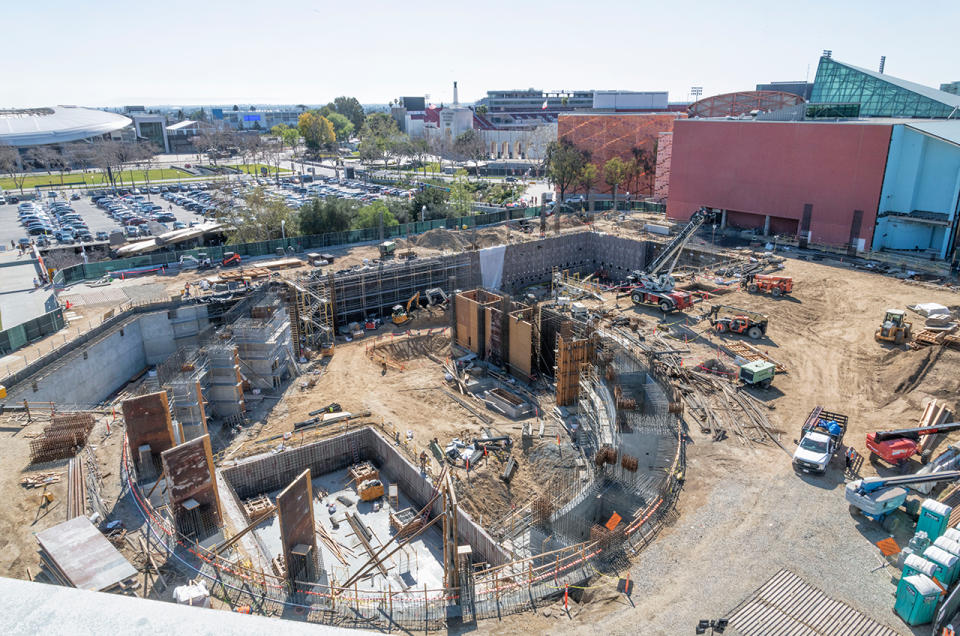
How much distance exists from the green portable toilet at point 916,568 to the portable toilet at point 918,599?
0.32ft

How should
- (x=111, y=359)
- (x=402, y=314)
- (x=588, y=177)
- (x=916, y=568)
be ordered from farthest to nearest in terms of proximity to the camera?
(x=588, y=177), (x=402, y=314), (x=111, y=359), (x=916, y=568)

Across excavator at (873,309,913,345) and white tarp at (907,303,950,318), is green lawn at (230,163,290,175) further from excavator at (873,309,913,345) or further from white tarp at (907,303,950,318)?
white tarp at (907,303,950,318)

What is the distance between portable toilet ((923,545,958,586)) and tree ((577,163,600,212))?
158ft

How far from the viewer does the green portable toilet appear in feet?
40.8

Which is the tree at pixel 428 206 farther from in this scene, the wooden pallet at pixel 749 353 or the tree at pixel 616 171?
the wooden pallet at pixel 749 353

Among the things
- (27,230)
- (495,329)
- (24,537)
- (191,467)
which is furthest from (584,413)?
(27,230)

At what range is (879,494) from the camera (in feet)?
51.3

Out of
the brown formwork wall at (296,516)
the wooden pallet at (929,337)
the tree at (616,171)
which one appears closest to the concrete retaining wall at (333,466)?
the brown formwork wall at (296,516)

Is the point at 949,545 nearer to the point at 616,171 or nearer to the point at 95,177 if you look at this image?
the point at 616,171

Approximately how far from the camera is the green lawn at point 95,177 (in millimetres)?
79000

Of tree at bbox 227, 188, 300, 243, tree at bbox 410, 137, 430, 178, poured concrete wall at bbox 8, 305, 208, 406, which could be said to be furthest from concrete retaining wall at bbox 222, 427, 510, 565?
tree at bbox 410, 137, 430, 178

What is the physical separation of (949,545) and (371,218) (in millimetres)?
40404

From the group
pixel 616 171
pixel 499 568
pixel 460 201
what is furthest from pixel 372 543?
pixel 616 171

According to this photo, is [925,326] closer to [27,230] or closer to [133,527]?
[133,527]
